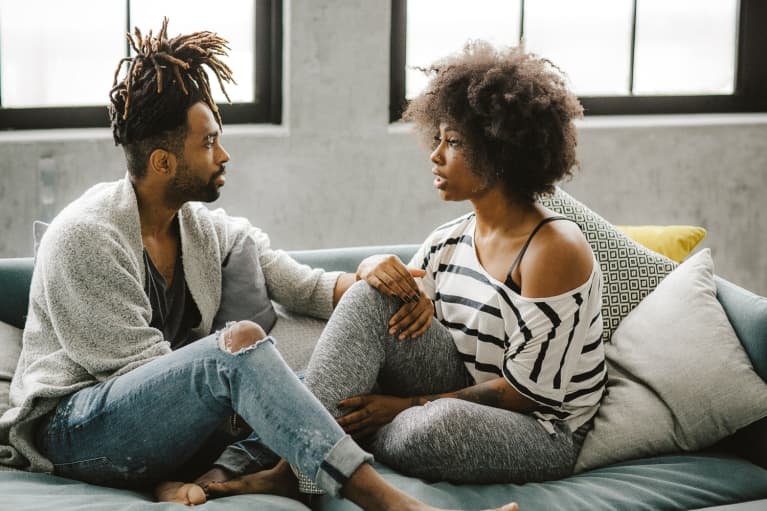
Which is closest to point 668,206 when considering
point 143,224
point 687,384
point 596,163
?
point 596,163

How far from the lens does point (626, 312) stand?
2346 millimetres

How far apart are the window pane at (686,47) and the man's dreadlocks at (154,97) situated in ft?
7.14

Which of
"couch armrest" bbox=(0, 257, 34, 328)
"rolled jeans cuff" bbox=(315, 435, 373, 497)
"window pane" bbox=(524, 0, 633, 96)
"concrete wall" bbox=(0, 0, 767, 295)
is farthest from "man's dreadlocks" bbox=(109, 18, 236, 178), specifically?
"window pane" bbox=(524, 0, 633, 96)

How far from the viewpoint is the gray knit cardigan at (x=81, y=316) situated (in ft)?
6.29

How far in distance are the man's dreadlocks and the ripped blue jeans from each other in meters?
0.52

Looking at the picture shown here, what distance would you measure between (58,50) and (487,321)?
190cm

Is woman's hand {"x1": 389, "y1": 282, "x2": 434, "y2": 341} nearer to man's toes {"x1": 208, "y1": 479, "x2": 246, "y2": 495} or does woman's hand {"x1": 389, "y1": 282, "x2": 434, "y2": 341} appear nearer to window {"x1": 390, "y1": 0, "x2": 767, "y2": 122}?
man's toes {"x1": 208, "y1": 479, "x2": 246, "y2": 495}

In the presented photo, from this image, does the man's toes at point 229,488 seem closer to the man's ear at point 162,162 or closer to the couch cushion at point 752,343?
the man's ear at point 162,162

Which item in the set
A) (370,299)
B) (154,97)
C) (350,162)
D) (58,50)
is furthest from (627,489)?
(58,50)

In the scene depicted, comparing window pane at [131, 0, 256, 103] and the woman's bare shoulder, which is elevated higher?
window pane at [131, 0, 256, 103]

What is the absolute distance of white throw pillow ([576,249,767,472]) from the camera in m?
2.08

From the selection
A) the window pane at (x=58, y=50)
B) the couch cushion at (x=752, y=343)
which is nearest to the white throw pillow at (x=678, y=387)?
the couch cushion at (x=752, y=343)

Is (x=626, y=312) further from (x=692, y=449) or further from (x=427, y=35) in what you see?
(x=427, y=35)

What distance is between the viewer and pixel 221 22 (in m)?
3.29
